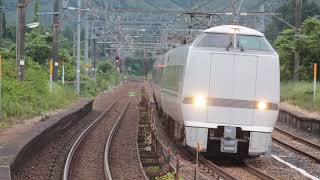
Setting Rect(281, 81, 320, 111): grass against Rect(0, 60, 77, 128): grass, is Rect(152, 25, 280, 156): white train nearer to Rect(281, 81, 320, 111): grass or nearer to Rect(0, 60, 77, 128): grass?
Rect(0, 60, 77, 128): grass

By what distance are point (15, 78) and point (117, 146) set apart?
10.3 metres

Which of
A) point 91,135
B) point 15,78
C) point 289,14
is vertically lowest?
point 91,135

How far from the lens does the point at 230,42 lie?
52.7 ft

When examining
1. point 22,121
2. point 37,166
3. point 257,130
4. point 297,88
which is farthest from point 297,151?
point 297,88

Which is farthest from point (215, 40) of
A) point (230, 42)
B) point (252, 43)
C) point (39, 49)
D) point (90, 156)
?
point (39, 49)

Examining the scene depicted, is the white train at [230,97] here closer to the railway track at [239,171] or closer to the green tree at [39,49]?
the railway track at [239,171]

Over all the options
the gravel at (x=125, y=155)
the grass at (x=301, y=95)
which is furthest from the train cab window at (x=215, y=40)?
the grass at (x=301, y=95)

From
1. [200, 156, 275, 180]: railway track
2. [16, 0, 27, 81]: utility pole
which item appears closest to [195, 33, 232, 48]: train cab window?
[200, 156, 275, 180]: railway track

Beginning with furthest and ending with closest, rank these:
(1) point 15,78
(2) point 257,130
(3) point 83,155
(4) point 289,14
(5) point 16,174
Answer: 1. (4) point 289,14
2. (1) point 15,78
3. (3) point 83,155
4. (2) point 257,130
5. (5) point 16,174

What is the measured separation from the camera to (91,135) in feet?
80.1

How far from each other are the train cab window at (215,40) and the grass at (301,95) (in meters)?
15.5

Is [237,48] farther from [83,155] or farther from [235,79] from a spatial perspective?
[83,155]

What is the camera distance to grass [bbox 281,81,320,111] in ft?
104

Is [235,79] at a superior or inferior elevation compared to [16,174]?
A: superior
